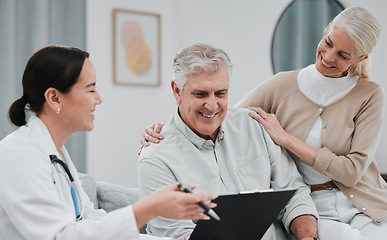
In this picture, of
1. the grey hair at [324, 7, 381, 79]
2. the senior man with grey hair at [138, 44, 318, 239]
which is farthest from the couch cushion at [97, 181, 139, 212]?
the grey hair at [324, 7, 381, 79]

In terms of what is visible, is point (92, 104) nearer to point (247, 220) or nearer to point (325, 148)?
point (247, 220)

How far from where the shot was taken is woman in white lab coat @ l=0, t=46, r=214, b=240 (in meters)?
1.18

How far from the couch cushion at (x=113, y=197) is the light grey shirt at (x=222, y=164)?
469 mm

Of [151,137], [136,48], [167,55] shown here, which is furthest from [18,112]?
[167,55]

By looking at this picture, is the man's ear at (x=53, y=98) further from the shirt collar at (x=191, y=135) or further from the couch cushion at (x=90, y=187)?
the couch cushion at (x=90, y=187)

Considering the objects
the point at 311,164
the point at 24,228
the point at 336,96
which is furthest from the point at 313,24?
the point at 24,228

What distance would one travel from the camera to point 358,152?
6.76 ft

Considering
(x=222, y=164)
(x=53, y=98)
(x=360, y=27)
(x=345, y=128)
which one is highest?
(x=360, y=27)

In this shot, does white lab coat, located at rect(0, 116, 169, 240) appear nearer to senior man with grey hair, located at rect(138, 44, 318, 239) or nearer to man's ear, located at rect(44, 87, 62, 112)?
man's ear, located at rect(44, 87, 62, 112)

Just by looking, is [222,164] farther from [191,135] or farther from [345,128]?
[345,128]

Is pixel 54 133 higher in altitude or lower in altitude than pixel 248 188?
higher

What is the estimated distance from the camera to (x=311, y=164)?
6.74ft

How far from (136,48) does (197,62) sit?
220 cm

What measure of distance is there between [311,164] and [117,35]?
2.31 meters
